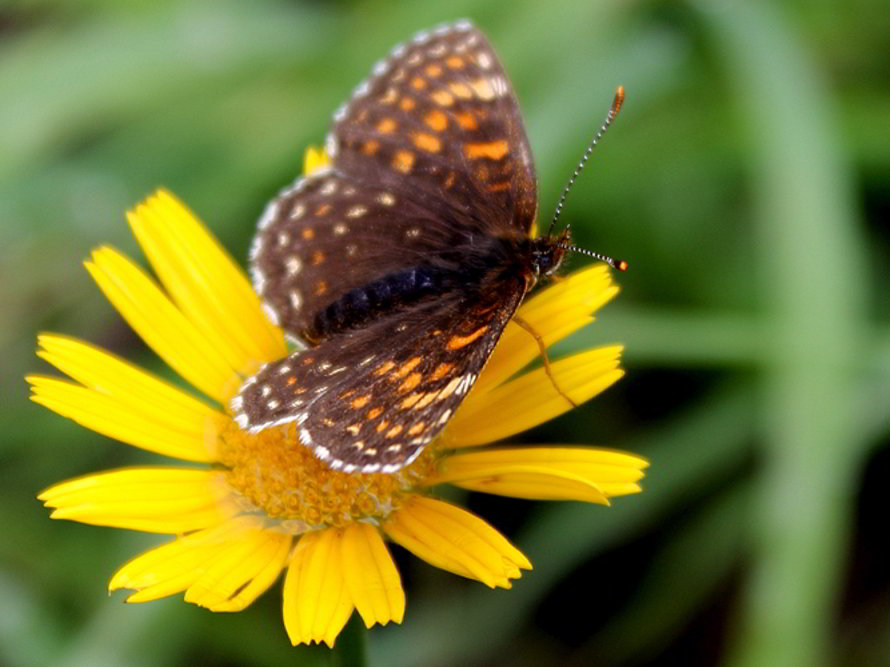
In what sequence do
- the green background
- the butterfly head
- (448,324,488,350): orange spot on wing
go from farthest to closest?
the green background, the butterfly head, (448,324,488,350): orange spot on wing

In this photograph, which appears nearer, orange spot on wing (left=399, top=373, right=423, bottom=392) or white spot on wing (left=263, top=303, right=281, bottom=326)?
orange spot on wing (left=399, top=373, right=423, bottom=392)

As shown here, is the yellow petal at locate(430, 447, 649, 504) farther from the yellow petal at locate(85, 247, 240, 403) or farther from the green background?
the yellow petal at locate(85, 247, 240, 403)

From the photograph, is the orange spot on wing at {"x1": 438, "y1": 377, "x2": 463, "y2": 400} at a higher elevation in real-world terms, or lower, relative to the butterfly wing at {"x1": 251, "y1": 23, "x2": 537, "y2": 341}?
lower

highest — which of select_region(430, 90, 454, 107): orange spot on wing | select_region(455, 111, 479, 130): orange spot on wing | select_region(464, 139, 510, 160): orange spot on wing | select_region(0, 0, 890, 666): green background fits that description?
select_region(430, 90, 454, 107): orange spot on wing

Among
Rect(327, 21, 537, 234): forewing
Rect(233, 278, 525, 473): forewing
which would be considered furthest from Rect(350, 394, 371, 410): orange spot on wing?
Rect(327, 21, 537, 234): forewing

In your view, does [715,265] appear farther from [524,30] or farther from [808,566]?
[808,566]

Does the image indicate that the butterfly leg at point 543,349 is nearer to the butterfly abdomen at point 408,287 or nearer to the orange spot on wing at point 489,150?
the butterfly abdomen at point 408,287
